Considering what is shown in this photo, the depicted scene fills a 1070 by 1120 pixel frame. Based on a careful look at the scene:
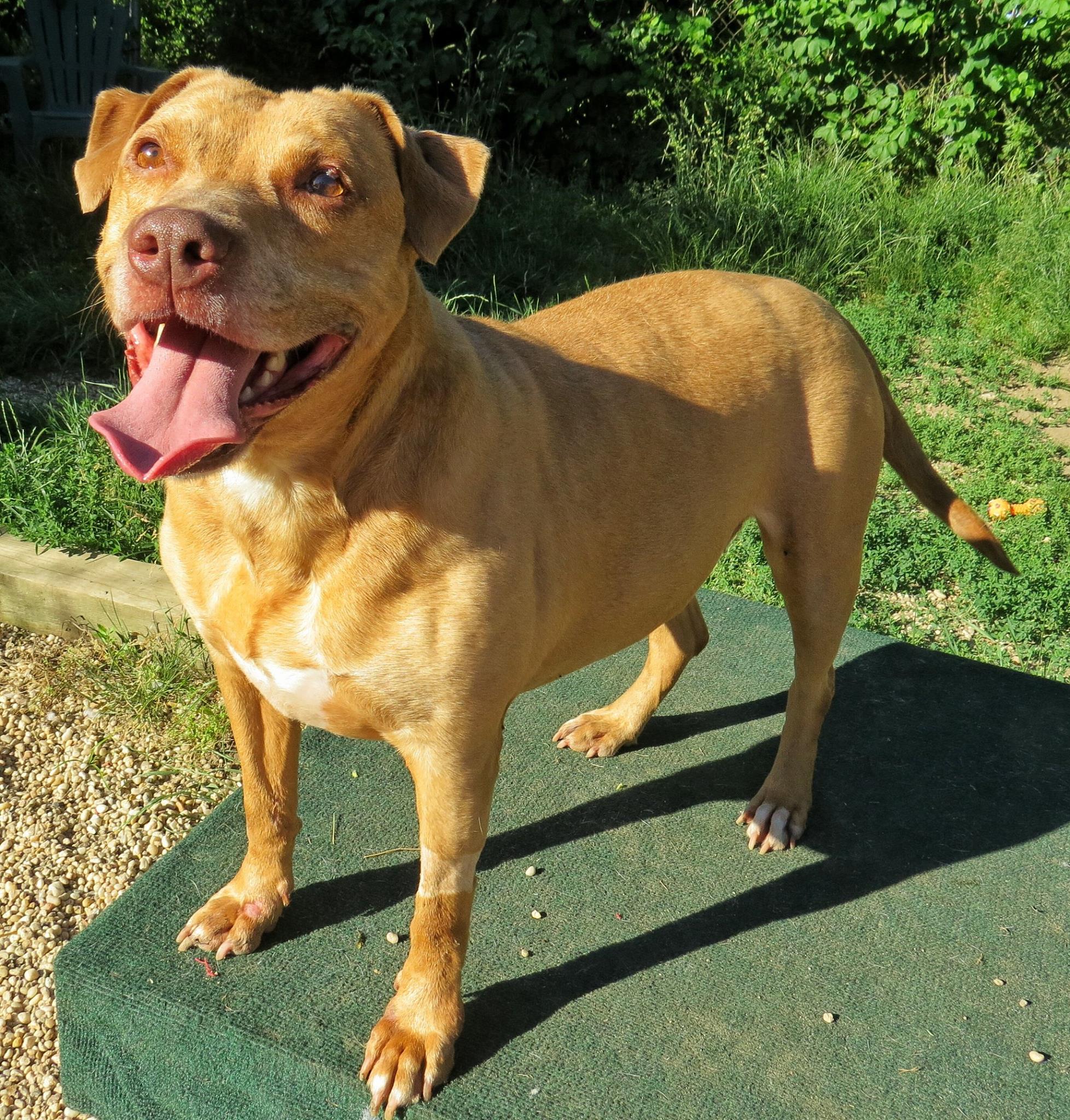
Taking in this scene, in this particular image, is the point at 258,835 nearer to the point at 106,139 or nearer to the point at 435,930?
the point at 435,930

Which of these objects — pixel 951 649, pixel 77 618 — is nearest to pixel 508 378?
pixel 77 618

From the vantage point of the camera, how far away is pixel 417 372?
2.18 m

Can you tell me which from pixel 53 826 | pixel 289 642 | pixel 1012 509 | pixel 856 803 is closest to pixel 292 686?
pixel 289 642

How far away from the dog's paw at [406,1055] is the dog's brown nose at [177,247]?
1648 mm

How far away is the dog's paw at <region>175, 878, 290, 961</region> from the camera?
2707mm

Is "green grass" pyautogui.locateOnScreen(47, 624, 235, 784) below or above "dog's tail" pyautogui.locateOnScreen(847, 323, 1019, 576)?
below

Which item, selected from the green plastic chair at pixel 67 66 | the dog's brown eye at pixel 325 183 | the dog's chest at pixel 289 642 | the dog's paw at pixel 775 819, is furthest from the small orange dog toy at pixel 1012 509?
the green plastic chair at pixel 67 66

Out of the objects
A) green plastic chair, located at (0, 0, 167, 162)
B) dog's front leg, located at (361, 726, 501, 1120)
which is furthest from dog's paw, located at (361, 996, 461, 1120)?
green plastic chair, located at (0, 0, 167, 162)

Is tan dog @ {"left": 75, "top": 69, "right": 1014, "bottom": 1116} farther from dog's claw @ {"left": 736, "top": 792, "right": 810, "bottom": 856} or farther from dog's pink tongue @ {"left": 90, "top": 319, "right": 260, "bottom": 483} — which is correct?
dog's claw @ {"left": 736, "top": 792, "right": 810, "bottom": 856}

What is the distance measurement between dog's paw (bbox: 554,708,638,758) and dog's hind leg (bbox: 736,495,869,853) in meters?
0.47

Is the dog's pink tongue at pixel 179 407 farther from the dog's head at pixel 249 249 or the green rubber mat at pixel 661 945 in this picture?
the green rubber mat at pixel 661 945

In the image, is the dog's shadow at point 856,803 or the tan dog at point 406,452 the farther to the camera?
the dog's shadow at point 856,803

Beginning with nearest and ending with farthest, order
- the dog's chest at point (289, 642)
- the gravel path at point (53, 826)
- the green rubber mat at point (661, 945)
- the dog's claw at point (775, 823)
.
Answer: the dog's chest at point (289, 642)
the green rubber mat at point (661, 945)
the gravel path at point (53, 826)
the dog's claw at point (775, 823)

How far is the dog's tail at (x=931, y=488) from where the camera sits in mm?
3367
